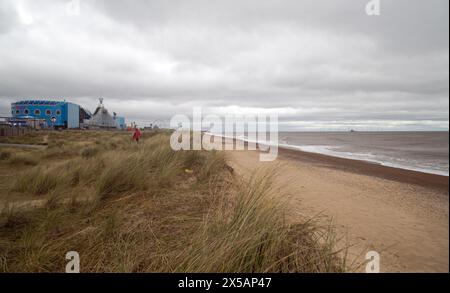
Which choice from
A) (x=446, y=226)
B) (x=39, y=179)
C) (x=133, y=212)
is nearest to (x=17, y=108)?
(x=39, y=179)

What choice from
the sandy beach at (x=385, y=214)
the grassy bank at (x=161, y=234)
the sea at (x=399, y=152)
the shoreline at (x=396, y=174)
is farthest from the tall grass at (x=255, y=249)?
the sea at (x=399, y=152)

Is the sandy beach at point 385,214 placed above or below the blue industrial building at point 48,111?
below

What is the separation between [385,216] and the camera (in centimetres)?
392

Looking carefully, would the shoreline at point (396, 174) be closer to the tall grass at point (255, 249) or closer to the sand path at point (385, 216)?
the sand path at point (385, 216)

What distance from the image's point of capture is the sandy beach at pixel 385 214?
1.28 metres

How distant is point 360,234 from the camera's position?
3.21m

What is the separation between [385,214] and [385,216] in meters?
0.12

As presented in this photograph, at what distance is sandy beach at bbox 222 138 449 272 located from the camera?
50.4 inches

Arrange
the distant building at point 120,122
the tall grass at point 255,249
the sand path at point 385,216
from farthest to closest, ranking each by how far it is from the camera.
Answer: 1. the distant building at point 120,122
2. the tall grass at point 255,249
3. the sand path at point 385,216

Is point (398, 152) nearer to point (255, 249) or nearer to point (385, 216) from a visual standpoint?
point (385, 216)

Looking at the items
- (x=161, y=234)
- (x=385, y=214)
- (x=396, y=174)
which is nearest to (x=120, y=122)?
(x=396, y=174)

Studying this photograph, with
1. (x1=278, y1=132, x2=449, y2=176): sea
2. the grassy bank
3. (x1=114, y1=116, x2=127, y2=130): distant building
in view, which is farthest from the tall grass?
(x1=114, y1=116, x2=127, y2=130): distant building
